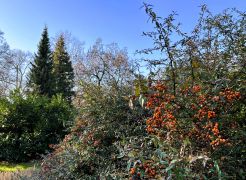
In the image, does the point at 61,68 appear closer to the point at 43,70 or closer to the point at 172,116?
the point at 43,70

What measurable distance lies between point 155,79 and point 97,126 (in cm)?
145

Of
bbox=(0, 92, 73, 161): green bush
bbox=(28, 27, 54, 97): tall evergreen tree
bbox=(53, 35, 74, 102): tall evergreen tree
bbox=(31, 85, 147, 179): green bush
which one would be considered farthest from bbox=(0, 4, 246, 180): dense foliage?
bbox=(53, 35, 74, 102): tall evergreen tree

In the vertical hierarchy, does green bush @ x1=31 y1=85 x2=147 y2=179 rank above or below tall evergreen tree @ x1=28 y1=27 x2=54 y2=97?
below

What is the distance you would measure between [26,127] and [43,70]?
13973 mm

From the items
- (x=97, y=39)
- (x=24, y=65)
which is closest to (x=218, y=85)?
(x=97, y=39)

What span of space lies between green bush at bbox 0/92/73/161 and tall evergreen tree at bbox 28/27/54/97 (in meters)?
12.7

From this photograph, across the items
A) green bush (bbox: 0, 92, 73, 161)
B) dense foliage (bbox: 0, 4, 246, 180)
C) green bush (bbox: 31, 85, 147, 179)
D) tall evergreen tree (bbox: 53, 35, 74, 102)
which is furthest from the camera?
tall evergreen tree (bbox: 53, 35, 74, 102)

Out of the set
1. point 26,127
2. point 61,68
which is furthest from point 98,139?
point 61,68

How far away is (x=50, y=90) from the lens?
23.1 metres

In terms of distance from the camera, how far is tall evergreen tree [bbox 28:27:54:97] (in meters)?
22.9

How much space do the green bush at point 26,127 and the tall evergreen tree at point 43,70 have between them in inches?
502

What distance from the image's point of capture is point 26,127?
31.7 ft

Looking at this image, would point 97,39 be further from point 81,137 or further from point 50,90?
point 81,137

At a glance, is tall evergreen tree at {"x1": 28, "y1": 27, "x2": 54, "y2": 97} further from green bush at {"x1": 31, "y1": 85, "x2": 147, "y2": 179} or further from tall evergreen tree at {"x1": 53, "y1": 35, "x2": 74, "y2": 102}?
green bush at {"x1": 31, "y1": 85, "x2": 147, "y2": 179}
